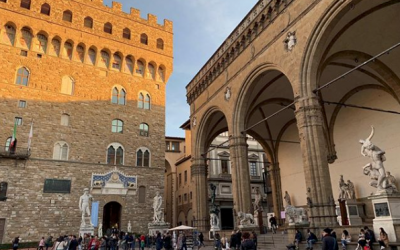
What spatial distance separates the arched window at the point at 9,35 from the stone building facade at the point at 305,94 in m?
14.0

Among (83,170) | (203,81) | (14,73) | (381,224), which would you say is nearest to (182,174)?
(83,170)

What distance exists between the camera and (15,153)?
855 inches

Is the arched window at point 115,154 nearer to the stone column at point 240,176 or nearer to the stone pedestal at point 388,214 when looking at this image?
the stone column at point 240,176

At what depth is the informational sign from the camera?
22.5 meters

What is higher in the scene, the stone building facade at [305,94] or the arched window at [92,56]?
the arched window at [92,56]

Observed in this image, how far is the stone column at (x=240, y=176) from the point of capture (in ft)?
52.5

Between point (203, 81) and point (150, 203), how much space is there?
11.3 m

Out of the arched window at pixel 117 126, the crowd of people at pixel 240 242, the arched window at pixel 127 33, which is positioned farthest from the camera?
the arched window at pixel 127 33

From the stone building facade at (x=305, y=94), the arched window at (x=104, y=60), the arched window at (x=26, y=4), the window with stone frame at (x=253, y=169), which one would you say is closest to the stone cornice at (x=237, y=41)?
the stone building facade at (x=305, y=94)

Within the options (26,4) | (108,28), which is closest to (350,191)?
(108,28)

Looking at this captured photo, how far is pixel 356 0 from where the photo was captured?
34.8ft

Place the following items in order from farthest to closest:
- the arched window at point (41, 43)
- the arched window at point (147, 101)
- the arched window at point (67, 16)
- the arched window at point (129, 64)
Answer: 1. the arched window at point (147, 101)
2. the arched window at point (129, 64)
3. the arched window at point (67, 16)
4. the arched window at point (41, 43)

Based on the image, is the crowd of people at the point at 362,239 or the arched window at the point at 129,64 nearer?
the crowd of people at the point at 362,239

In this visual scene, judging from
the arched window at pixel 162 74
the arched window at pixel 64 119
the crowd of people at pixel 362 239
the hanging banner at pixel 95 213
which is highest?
the arched window at pixel 162 74
